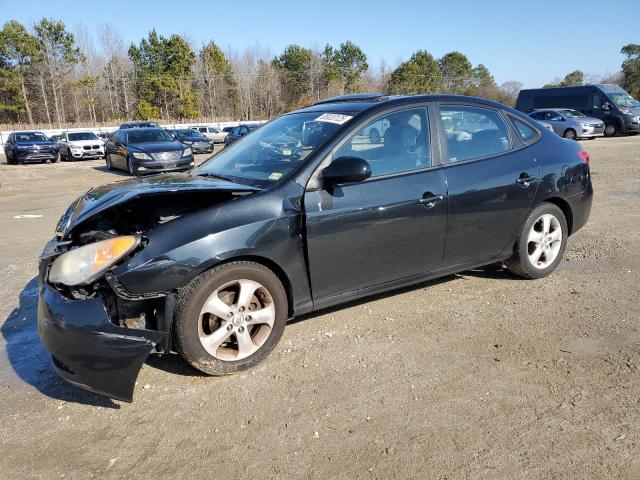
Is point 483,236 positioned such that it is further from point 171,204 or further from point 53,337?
point 53,337

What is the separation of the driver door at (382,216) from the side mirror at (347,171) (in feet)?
0.35

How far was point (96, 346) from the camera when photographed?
9.02 ft

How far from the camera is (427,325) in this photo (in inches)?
154

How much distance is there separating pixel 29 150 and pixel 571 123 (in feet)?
83.8

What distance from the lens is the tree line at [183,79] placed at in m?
52.2

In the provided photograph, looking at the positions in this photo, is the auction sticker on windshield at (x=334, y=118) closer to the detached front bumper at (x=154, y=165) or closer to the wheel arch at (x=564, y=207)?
the wheel arch at (x=564, y=207)

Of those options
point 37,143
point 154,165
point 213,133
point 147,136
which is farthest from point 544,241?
point 213,133

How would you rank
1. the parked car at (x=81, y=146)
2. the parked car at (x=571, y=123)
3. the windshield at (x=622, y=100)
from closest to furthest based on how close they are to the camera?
1. the parked car at (x=571, y=123)
2. the parked car at (x=81, y=146)
3. the windshield at (x=622, y=100)

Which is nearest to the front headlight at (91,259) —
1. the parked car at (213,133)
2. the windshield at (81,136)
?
the windshield at (81,136)

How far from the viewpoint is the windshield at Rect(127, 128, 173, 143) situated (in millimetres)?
17188

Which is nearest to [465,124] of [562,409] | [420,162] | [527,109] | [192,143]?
[420,162]

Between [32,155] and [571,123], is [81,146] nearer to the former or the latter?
[32,155]

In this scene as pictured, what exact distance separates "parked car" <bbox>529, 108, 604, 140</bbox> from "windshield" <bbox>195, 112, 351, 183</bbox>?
22.9 m

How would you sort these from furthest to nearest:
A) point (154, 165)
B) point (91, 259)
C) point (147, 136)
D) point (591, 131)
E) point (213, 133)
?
point (213, 133) < point (591, 131) < point (147, 136) < point (154, 165) < point (91, 259)
